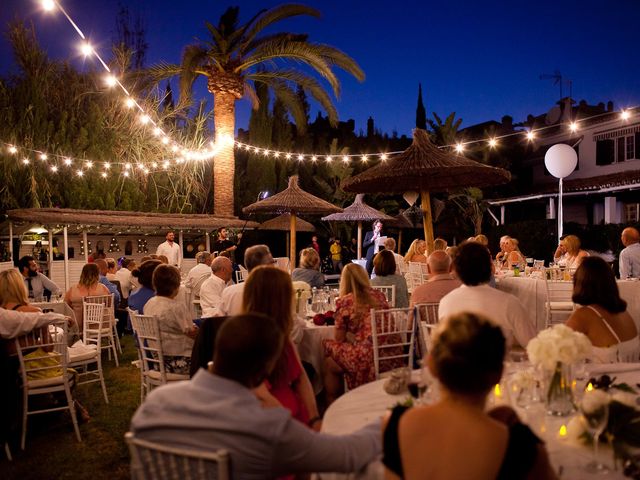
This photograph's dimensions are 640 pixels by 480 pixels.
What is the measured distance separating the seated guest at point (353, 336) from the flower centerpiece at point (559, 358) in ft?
7.96

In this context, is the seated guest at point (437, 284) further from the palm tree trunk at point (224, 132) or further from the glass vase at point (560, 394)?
the palm tree trunk at point (224, 132)

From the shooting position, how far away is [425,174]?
7594 mm

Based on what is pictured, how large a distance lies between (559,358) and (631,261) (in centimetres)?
712

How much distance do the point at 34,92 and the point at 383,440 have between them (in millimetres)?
19444

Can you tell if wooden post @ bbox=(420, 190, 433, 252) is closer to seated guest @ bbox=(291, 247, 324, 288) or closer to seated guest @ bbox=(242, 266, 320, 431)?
seated guest @ bbox=(291, 247, 324, 288)

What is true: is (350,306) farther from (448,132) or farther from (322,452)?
(448,132)

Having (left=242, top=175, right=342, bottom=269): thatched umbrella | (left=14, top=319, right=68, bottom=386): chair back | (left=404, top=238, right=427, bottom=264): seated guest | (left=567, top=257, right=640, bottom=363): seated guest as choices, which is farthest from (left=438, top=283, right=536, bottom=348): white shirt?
(left=242, top=175, right=342, bottom=269): thatched umbrella

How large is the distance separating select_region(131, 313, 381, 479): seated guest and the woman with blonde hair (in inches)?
113

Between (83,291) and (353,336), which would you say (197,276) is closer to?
(83,291)

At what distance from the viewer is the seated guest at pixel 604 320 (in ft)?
11.3

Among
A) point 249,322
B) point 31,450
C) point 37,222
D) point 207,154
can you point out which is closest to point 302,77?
point 207,154

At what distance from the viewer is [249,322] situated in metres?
1.94

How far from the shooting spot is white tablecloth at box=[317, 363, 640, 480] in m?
1.96

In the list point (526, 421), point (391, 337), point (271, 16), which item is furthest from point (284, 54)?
point (526, 421)
